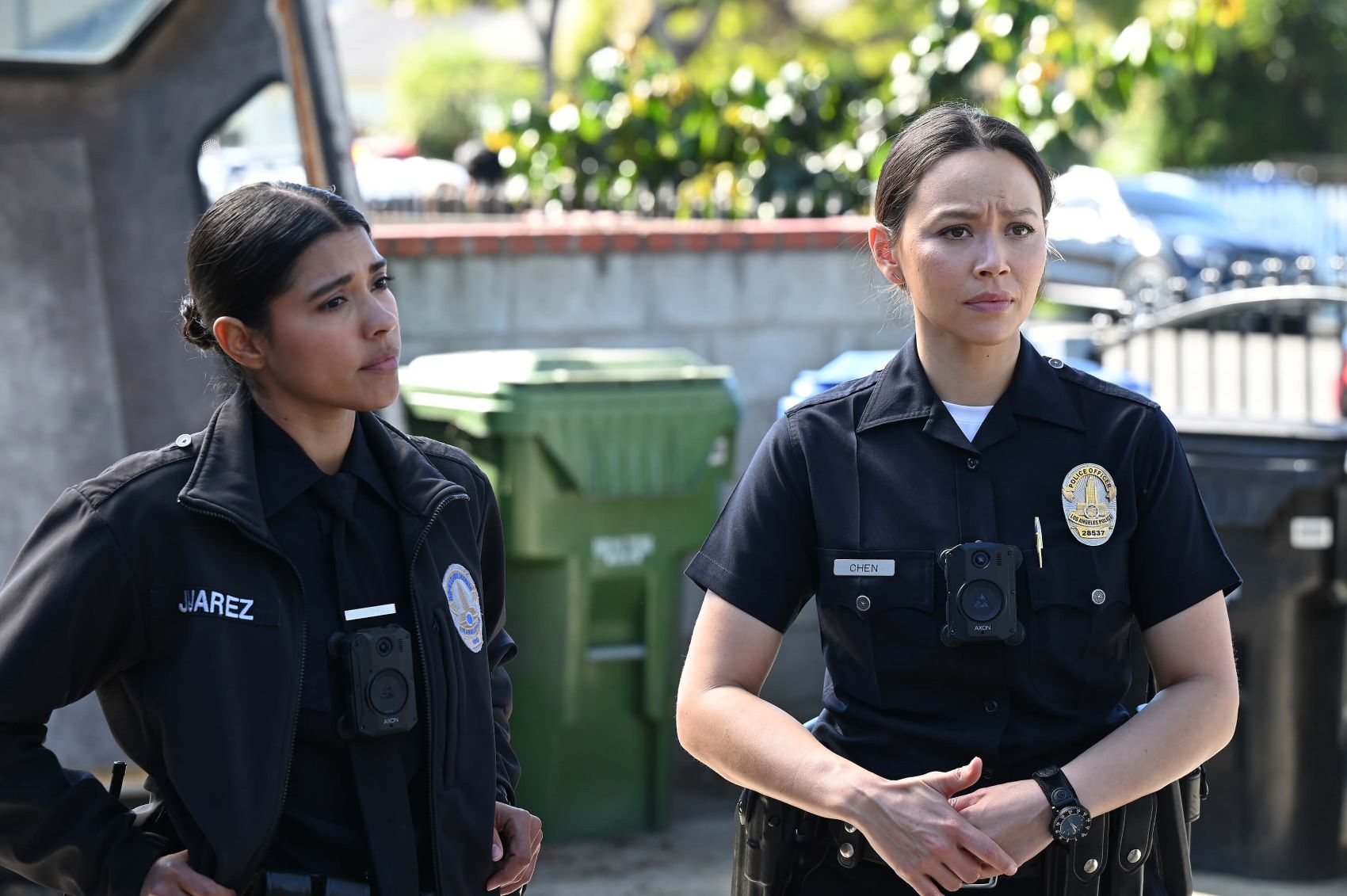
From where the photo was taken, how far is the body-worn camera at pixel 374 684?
186 cm

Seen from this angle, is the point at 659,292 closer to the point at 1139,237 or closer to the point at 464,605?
the point at 464,605

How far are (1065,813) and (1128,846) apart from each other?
5.9 inches

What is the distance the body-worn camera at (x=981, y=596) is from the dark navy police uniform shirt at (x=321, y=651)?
674 mm

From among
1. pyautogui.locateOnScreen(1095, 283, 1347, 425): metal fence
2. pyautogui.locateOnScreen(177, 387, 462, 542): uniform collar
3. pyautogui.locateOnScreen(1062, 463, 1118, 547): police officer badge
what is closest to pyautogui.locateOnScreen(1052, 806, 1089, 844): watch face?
pyautogui.locateOnScreen(1062, 463, 1118, 547): police officer badge

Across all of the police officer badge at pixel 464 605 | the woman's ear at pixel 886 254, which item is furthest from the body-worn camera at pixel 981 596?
the police officer badge at pixel 464 605

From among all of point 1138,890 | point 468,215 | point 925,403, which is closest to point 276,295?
point 925,403

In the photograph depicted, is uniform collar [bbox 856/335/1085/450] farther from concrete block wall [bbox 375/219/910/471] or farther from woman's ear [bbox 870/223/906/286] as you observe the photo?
concrete block wall [bbox 375/219/910/471]

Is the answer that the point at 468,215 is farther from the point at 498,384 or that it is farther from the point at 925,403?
the point at 925,403

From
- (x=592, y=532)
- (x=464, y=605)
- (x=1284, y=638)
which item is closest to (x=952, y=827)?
(x=464, y=605)

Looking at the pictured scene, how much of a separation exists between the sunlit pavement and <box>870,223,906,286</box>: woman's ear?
272 cm

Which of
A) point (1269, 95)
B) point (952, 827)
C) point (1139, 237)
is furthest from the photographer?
point (1269, 95)

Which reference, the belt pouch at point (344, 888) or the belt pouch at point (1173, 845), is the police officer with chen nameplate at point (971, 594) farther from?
the belt pouch at point (344, 888)

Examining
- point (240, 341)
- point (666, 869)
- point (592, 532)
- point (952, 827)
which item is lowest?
point (666, 869)

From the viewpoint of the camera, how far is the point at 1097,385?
81.3 inches
